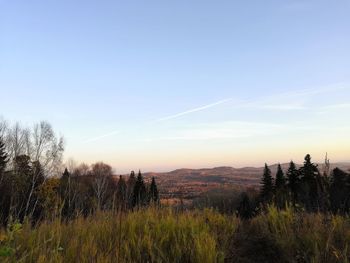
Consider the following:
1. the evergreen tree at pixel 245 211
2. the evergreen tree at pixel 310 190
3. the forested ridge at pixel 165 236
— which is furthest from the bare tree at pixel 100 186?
the evergreen tree at pixel 310 190

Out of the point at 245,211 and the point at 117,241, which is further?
the point at 245,211

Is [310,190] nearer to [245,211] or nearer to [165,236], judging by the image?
[245,211]

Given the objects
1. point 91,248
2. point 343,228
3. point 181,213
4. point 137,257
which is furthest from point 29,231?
point 343,228

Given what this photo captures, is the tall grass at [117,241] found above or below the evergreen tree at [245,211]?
above

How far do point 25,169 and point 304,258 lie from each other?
3699cm

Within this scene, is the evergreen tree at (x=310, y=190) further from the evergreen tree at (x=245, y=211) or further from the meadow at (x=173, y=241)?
the evergreen tree at (x=245, y=211)

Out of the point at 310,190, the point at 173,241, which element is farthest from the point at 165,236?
the point at 310,190

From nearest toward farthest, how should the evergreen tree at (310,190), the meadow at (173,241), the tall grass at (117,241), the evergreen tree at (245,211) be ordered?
the tall grass at (117,241) → the meadow at (173,241) → the evergreen tree at (310,190) → the evergreen tree at (245,211)

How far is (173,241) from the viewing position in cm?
481

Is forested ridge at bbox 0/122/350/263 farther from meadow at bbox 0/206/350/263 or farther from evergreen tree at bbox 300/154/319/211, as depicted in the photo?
evergreen tree at bbox 300/154/319/211

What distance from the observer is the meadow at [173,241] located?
13.0ft

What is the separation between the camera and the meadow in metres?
3.96

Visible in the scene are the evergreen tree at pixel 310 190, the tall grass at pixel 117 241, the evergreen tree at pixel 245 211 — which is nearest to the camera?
the tall grass at pixel 117 241

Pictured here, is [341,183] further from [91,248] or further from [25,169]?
[91,248]
